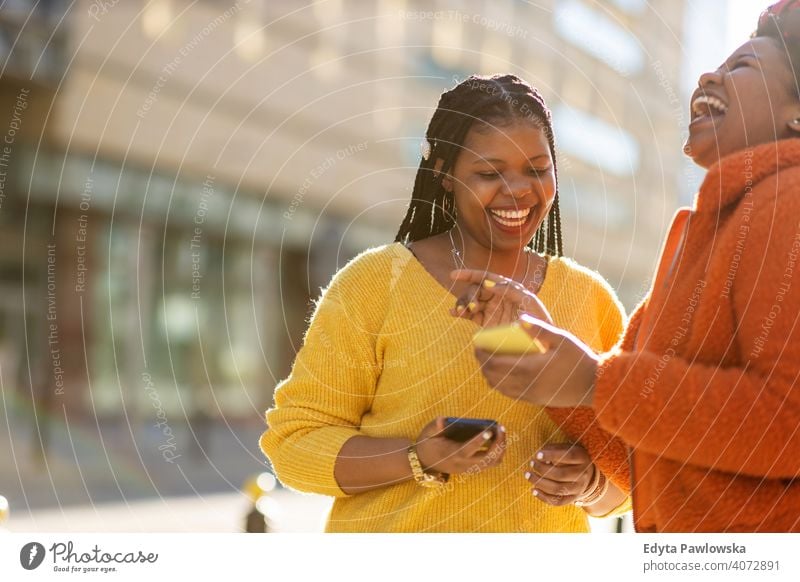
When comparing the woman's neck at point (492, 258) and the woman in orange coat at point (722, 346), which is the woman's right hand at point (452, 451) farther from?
the woman's neck at point (492, 258)

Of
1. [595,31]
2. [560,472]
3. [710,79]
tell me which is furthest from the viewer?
[595,31]

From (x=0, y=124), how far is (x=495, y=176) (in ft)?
25.6

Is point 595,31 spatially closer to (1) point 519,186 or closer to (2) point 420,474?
(1) point 519,186

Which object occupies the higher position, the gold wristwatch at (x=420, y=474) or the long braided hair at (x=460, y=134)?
the long braided hair at (x=460, y=134)

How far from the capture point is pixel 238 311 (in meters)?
11.5

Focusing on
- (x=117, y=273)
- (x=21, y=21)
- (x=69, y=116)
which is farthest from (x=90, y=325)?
(x=21, y=21)

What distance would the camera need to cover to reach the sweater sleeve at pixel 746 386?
1.26 meters

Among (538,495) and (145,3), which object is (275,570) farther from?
(145,3)

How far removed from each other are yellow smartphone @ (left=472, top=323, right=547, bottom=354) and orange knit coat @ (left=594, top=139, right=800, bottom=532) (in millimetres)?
106

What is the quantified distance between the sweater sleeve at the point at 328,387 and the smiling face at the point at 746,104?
616 millimetres

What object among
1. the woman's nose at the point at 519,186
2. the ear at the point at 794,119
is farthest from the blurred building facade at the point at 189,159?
the ear at the point at 794,119

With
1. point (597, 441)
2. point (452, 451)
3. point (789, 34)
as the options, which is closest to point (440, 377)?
point (452, 451)

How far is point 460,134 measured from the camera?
1787mm

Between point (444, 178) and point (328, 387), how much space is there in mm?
449
